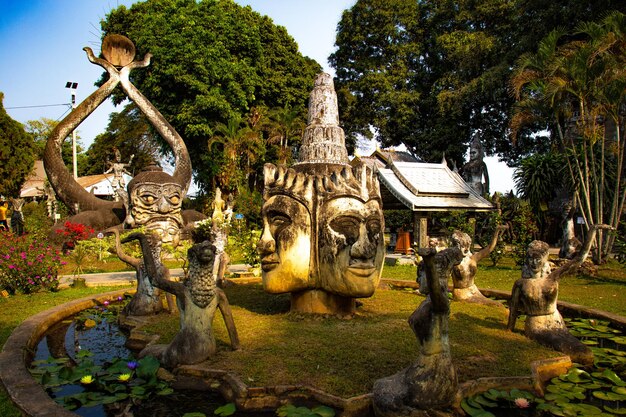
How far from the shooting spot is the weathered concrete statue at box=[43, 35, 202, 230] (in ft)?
55.2

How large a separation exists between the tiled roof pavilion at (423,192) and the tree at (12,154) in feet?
77.2

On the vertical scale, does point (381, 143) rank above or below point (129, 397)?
above

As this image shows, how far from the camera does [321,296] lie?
20.7 feet

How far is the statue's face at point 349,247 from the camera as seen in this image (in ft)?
19.0

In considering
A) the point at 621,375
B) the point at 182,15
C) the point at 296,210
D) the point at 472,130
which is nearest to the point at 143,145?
the point at 182,15

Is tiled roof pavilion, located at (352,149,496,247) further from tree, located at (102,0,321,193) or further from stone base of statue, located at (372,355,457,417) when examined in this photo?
tree, located at (102,0,321,193)

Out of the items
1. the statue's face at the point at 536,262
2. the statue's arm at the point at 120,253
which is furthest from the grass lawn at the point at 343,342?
the statue's arm at the point at 120,253

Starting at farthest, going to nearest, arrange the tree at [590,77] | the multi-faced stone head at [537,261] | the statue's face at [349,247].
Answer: the tree at [590,77], the statue's face at [349,247], the multi-faced stone head at [537,261]

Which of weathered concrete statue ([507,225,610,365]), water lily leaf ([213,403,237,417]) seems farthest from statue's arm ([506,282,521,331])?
water lily leaf ([213,403,237,417])

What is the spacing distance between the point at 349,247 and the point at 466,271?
2692mm

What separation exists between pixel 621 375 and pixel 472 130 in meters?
27.3

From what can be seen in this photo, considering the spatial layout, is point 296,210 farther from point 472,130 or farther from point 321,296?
point 472,130

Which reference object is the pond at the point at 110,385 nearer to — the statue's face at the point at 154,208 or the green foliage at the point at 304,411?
the green foliage at the point at 304,411

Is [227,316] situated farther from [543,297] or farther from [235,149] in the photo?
[235,149]
